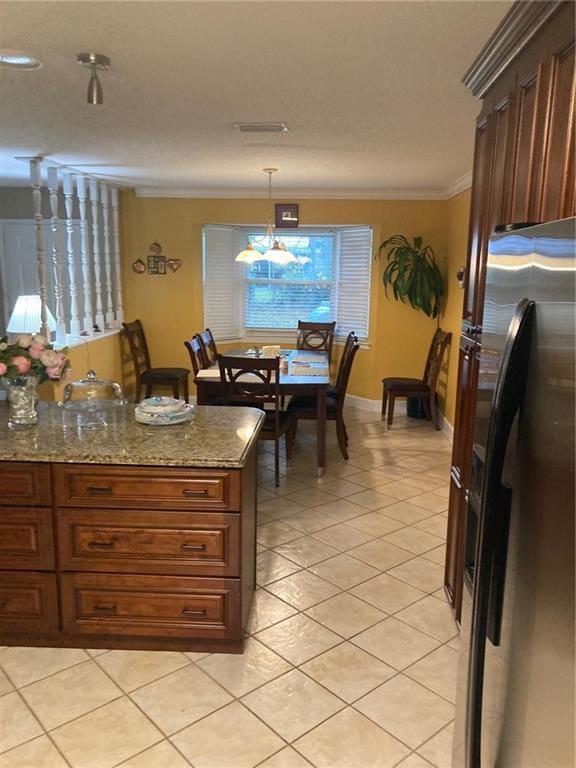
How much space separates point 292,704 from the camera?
84.4 inches

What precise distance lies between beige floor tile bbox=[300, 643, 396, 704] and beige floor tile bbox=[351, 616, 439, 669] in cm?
5

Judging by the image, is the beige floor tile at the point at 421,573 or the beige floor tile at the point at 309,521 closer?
the beige floor tile at the point at 421,573

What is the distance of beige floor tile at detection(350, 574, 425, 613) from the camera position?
9.14ft

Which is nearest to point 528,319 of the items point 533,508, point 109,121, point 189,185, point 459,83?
point 533,508

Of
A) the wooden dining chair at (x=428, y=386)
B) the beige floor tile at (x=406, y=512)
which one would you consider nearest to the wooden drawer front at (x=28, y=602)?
the beige floor tile at (x=406, y=512)

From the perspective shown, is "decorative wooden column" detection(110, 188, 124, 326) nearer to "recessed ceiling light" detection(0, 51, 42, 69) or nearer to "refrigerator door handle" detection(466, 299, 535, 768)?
"recessed ceiling light" detection(0, 51, 42, 69)

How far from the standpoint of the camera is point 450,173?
496 cm

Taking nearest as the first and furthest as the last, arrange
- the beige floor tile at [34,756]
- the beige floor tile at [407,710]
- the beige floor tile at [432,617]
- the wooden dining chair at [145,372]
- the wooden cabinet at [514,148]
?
the wooden cabinet at [514,148], the beige floor tile at [34,756], the beige floor tile at [407,710], the beige floor tile at [432,617], the wooden dining chair at [145,372]

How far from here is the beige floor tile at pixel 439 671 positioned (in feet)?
7.28

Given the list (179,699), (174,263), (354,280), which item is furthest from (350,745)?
(174,263)

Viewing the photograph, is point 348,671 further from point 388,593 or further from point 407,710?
point 388,593

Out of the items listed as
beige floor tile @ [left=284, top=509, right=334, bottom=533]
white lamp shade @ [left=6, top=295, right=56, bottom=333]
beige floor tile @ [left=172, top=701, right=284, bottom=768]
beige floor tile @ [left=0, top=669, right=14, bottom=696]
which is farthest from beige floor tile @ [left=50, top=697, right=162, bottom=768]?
white lamp shade @ [left=6, top=295, right=56, bottom=333]

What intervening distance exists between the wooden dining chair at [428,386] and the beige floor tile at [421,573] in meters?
2.69

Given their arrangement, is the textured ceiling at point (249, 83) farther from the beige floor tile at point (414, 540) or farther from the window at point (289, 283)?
the beige floor tile at point (414, 540)
